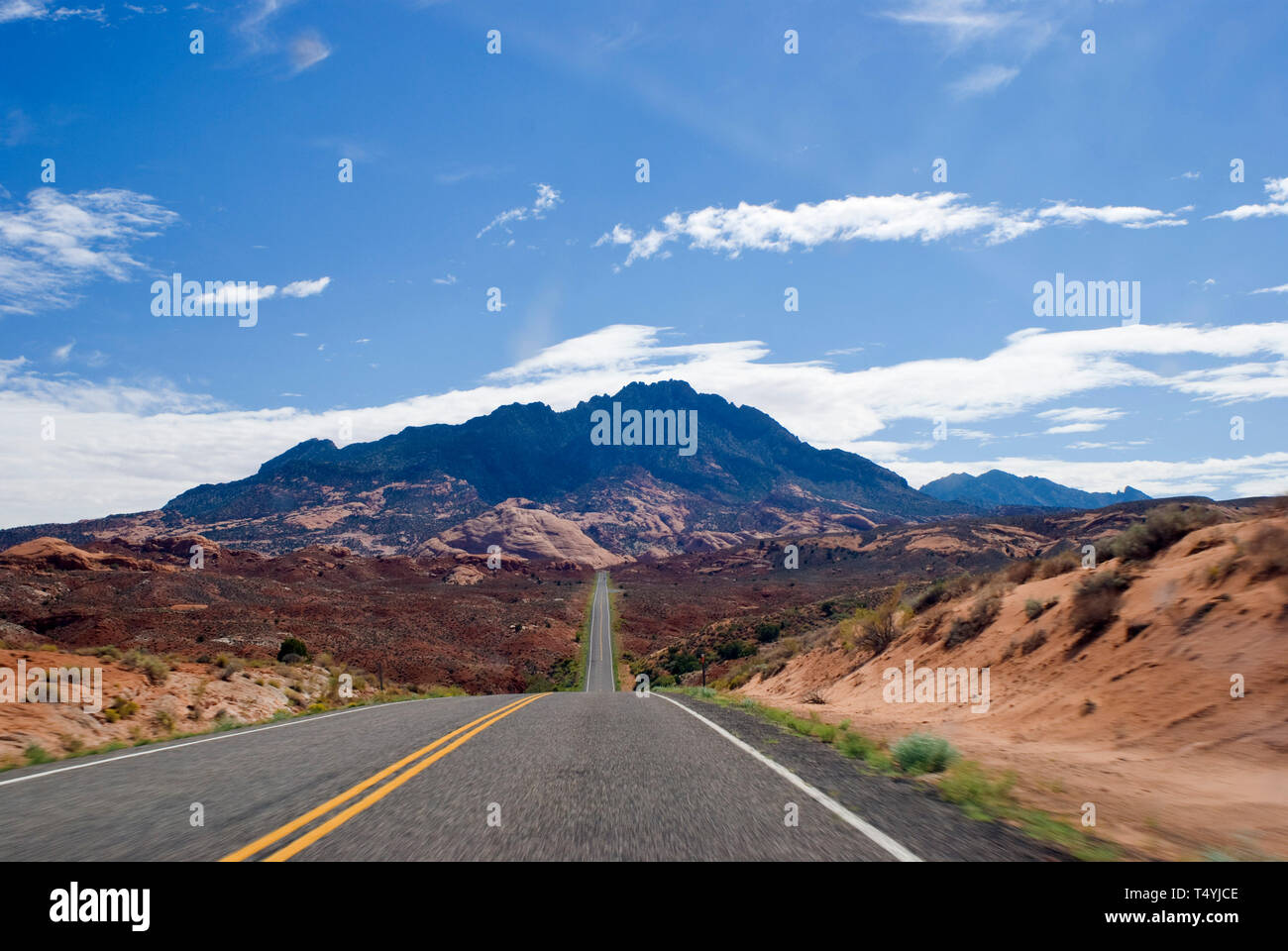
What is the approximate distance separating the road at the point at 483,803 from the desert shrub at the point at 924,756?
652mm

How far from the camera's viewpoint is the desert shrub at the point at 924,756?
8.85 m

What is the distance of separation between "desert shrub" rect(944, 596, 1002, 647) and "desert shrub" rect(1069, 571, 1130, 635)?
3641 mm

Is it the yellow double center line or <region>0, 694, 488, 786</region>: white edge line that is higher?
the yellow double center line

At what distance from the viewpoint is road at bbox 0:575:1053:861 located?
4988 millimetres

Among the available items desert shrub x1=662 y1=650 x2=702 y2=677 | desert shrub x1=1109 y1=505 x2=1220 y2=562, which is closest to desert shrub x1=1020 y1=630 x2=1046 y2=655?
desert shrub x1=1109 y1=505 x2=1220 y2=562

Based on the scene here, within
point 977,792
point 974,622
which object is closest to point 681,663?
point 974,622

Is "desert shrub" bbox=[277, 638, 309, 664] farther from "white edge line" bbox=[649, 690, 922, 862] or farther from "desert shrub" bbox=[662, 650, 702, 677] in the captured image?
"white edge line" bbox=[649, 690, 922, 862]

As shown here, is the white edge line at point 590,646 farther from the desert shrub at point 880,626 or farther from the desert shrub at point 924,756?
the desert shrub at point 924,756

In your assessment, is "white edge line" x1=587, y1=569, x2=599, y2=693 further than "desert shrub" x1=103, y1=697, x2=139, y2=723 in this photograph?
Yes

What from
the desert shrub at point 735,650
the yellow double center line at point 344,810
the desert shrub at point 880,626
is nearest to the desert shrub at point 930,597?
the desert shrub at point 880,626
